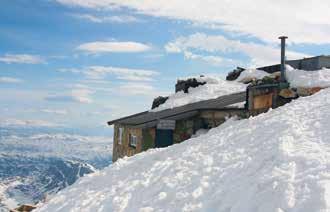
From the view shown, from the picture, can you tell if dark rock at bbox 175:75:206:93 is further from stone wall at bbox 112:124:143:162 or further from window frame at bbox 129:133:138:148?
window frame at bbox 129:133:138:148

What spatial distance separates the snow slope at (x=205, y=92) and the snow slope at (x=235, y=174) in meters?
9.40

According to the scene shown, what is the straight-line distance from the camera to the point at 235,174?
762 centimetres

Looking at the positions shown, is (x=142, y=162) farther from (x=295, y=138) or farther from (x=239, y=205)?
(x=239, y=205)

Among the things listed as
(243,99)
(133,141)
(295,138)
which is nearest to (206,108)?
(243,99)

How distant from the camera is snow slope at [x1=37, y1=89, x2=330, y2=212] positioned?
6.20m

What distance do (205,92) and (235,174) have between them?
1501 cm

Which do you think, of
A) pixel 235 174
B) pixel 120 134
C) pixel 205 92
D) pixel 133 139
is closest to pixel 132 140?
pixel 133 139

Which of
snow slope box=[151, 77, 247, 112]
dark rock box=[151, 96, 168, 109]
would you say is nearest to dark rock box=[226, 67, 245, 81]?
snow slope box=[151, 77, 247, 112]

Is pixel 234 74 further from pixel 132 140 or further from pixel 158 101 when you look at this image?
pixel 132 140

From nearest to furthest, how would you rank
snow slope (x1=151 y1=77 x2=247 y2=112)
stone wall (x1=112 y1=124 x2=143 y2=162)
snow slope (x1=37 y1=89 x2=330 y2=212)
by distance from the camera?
1. snow slope (x1=37 y1=89 x2=330 y2=212)
2. stone wall (x1=112 y1=124 x2=143 y2=162)
3. snow slope (x1=151 y1=77 x2=247 y2=112)

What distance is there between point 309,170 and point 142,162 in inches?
219

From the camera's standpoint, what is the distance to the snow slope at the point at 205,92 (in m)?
21.7

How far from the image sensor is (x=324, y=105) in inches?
436

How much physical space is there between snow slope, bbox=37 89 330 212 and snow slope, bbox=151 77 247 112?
9403 mm
